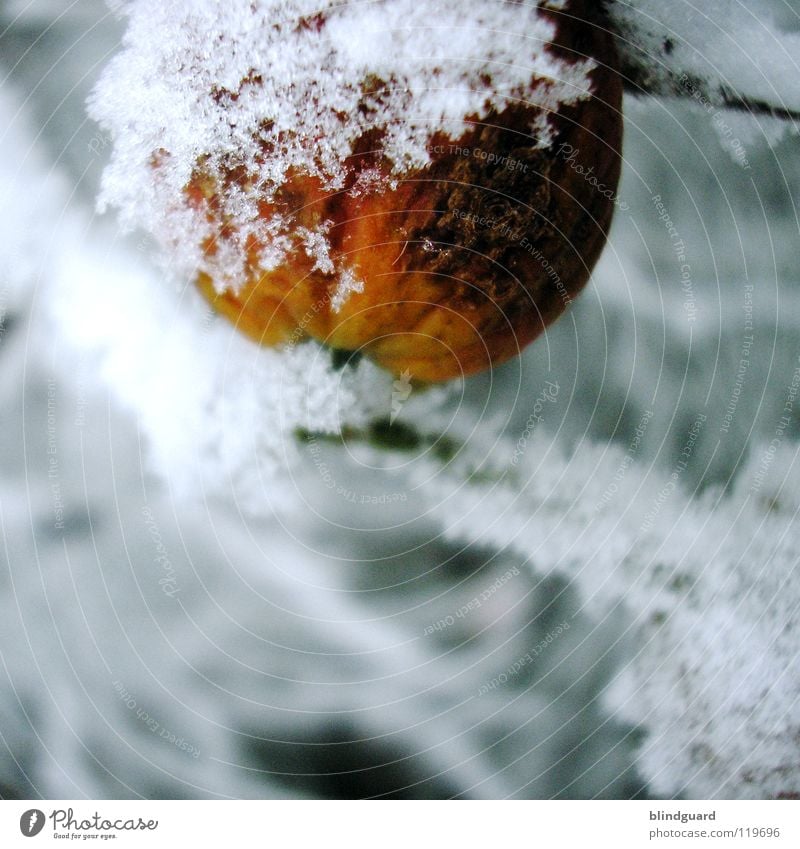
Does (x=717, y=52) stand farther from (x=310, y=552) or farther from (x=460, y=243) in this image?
(x=310, y=552)

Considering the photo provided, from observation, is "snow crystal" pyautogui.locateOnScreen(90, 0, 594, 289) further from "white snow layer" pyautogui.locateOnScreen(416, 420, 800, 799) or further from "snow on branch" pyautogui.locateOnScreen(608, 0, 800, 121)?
"white snow layer" pyautogui.locateOnScreen(416, 420, 800, 799)

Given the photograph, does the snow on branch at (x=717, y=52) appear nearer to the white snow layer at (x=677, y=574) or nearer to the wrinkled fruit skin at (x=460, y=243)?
the wrinkled fruit skin at (x=460, y=243)

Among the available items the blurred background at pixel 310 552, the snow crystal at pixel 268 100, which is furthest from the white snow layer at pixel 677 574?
the snow crystal at pixel 268 100

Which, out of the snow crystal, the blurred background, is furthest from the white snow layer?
the snow crystal

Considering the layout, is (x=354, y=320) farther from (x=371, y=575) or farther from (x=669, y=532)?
(x=669, y=532)

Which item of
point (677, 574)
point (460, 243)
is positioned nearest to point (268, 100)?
point (460, 243)

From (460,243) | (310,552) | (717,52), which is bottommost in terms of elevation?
(310,552)

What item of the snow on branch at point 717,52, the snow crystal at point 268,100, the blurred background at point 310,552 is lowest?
the blurred background at point 310,552
